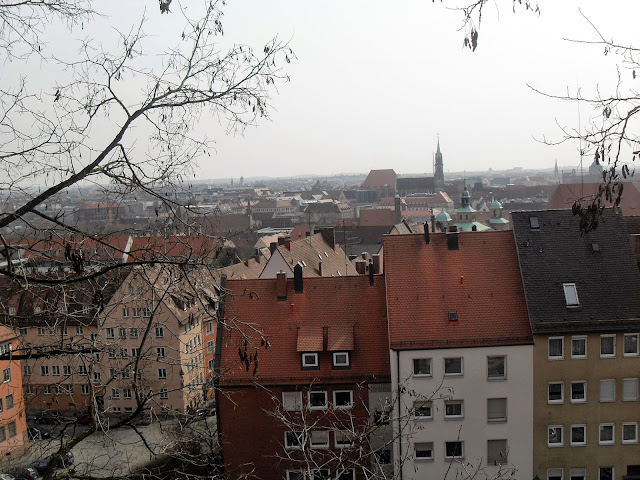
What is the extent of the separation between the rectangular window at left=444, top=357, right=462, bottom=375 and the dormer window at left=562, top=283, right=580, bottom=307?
376 centimetres

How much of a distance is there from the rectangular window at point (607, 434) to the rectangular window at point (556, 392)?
4.67ft

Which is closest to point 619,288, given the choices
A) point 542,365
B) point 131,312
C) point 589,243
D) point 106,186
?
point 589,243

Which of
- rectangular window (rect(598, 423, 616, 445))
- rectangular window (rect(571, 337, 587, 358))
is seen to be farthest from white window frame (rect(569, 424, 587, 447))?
rectangular window (rect(571, 337, 587, 358))

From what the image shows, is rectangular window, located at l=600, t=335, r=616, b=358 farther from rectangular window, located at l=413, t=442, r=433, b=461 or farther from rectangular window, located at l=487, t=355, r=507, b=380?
rectangular window, located at l=413, t=442, r=433, b=461

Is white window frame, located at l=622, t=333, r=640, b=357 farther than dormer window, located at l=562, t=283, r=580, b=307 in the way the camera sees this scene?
No

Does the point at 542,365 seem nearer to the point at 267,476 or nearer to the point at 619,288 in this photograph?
the point at 619,288

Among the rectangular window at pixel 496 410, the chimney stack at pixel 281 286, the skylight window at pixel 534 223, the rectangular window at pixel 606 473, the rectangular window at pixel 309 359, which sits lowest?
the rectangular window at pixel 606 473

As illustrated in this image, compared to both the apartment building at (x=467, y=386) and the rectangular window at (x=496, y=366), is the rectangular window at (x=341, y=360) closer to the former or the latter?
the apartment building at (x=467, y=386)

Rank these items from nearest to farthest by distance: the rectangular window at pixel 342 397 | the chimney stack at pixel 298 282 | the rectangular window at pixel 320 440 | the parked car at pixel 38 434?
1. the parked car at pixel 38 434
2. the rectangular window at pixel 320 440
3. the rectangular window at pixel 342 397
4. the chimney stack at pixel 298 282

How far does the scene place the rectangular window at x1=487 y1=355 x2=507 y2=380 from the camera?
1981 centimetres

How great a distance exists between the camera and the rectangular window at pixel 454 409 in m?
19.7

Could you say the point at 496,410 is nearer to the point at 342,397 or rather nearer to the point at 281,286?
the point at 342,397

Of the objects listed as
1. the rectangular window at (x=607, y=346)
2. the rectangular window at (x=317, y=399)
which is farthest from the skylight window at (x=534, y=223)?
the rectangular window at (x=317, y=399)

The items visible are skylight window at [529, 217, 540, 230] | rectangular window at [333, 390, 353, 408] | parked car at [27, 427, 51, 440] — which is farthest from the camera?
skylight window at [529, 217, 540, 230]
